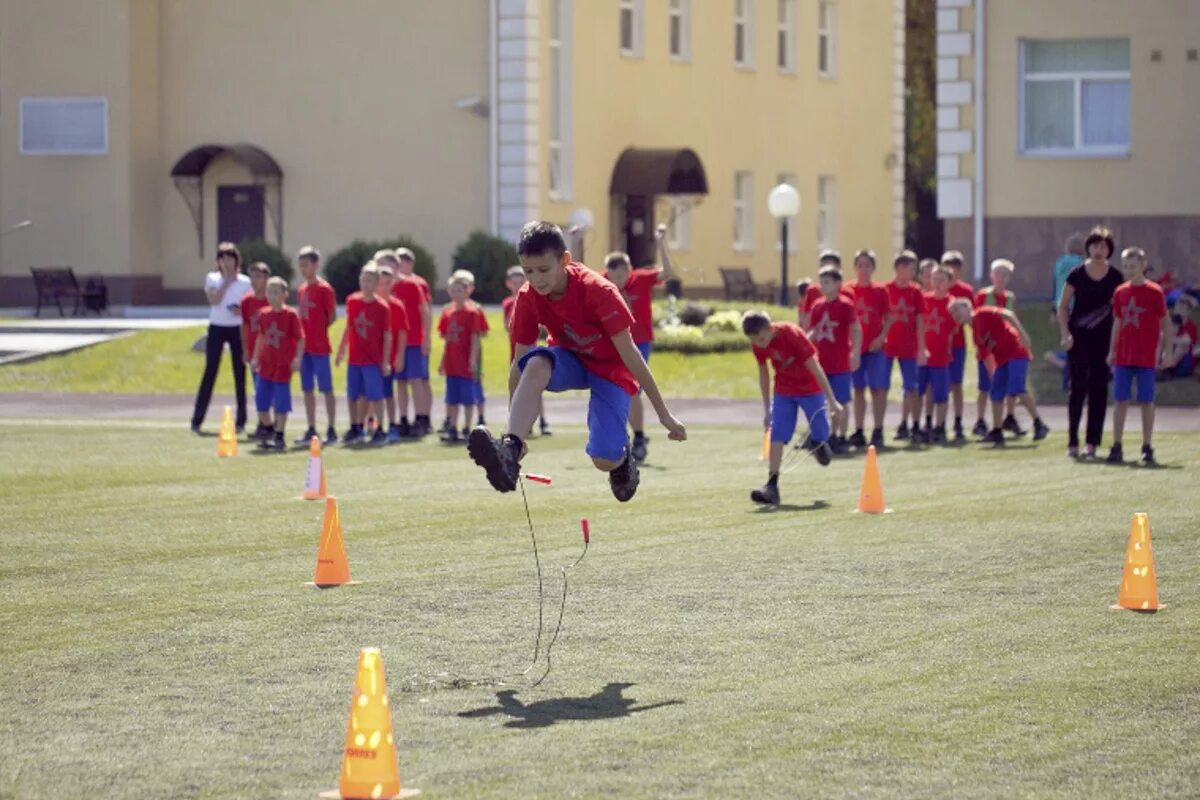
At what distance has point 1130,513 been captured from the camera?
1644 cm

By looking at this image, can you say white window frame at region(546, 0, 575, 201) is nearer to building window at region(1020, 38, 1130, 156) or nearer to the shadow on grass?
building window at region(1020, 38, 1130, 156)

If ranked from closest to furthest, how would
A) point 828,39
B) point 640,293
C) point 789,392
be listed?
1. point 789,392
2. point 640,293
3. point 828,39

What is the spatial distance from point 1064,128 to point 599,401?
29.0m

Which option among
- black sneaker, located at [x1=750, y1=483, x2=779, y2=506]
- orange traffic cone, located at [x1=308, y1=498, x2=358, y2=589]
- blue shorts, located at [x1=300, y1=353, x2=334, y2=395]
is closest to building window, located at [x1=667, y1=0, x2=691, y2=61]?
blue shorts, located at [x1=300, y1=353, x2=334, y2=395]

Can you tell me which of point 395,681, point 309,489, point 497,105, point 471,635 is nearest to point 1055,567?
point 471,635

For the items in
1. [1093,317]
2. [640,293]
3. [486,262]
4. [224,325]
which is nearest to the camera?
[1093,317]

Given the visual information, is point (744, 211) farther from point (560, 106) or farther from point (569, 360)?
point (569, 360)

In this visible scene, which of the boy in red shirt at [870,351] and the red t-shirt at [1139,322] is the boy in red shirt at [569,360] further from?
the boy in red shirt at [870,351]

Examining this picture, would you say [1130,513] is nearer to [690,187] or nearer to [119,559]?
[119,559]

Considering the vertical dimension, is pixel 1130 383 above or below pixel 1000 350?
below

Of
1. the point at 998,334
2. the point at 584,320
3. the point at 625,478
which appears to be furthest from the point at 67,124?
the point at 584,320

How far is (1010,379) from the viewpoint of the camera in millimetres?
23328

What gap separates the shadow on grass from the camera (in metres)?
9.01

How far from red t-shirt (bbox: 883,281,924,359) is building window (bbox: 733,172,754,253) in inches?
1101
